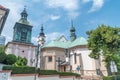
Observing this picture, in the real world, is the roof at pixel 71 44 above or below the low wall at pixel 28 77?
above

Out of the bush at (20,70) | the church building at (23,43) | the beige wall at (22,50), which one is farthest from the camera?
the church building at (23,43)

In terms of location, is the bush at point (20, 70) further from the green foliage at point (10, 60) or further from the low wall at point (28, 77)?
the green foliage at point (10, 60)

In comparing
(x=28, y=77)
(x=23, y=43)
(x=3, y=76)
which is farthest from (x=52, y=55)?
(x=3, y=76)

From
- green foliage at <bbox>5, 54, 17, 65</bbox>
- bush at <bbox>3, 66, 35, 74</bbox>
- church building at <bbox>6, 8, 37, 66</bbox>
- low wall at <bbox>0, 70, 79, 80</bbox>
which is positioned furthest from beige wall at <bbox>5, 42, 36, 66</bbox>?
bush at <bbox>3, 66, 35, 74</bbox>

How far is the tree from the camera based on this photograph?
1168 inches

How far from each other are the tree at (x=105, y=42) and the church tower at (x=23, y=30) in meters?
24.6

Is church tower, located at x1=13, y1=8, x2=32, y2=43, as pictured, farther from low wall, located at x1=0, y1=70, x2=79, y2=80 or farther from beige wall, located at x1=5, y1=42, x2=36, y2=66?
low wall, located at x1=0, y1=70, x2=79, y2=80

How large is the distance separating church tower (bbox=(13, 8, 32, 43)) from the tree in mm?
24629

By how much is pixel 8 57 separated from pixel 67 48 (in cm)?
1958

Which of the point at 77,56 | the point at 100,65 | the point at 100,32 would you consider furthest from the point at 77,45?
the point at 100,32

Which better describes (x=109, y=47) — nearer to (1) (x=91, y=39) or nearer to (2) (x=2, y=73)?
(1) (x=91, y=39)

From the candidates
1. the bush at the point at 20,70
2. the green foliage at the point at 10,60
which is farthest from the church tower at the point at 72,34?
the bush at the point at 20,70

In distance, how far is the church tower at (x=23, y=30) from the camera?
161 ft

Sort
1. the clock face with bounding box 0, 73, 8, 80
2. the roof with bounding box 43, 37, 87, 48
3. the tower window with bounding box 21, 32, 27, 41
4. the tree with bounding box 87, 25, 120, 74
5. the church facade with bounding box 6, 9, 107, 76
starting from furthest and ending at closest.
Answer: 1. the tower window with bounding box 21, 32, 27, 41
2. the roof with bounding box 43, 37, 87, 48
3. the church facade with bounding box 6, 9, 107, 76
4. the tree with bounding box 87, 25, 120, 74
5. the clock face with bounding box 0, 73, 8, 80
